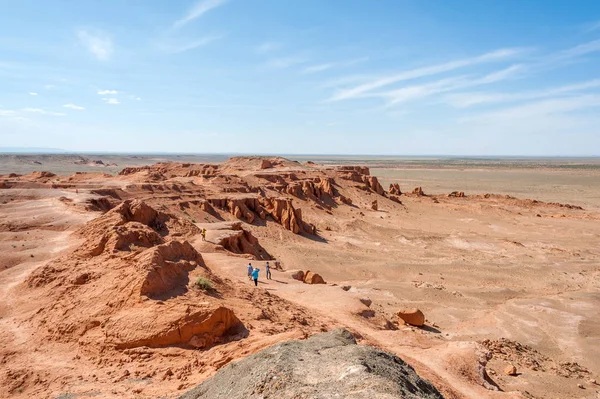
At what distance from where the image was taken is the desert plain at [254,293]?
26.4 ft

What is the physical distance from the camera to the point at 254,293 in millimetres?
11688

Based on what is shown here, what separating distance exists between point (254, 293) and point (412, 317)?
5890 mm

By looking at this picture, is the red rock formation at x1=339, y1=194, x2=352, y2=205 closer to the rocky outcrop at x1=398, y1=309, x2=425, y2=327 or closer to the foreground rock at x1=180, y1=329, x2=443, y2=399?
the rocky outcrop at x1=398, y1=309, x2=425, y2=327

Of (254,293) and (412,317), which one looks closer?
(254,293)

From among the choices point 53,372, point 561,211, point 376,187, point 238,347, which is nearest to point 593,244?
point 561,211

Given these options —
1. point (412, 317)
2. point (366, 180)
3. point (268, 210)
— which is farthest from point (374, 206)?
point (412, 317)

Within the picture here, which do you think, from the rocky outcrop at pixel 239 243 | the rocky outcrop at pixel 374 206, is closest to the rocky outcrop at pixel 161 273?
the rocky outcrop at pixel 239 243

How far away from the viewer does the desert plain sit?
26.4 feet

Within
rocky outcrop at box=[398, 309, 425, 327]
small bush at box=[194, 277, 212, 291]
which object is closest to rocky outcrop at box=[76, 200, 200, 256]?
small bush at box=[194, 277, 212, 291]

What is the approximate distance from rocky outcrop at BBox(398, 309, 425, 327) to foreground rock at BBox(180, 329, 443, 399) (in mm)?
8586

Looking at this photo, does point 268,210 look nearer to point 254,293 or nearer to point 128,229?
point 128,229

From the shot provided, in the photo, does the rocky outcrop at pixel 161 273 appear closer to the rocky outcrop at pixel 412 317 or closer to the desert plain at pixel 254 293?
the desert plain at pixel 254 293

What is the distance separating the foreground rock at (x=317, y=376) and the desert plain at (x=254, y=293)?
5.27ft

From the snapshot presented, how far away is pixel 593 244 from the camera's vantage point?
97.8 ft
